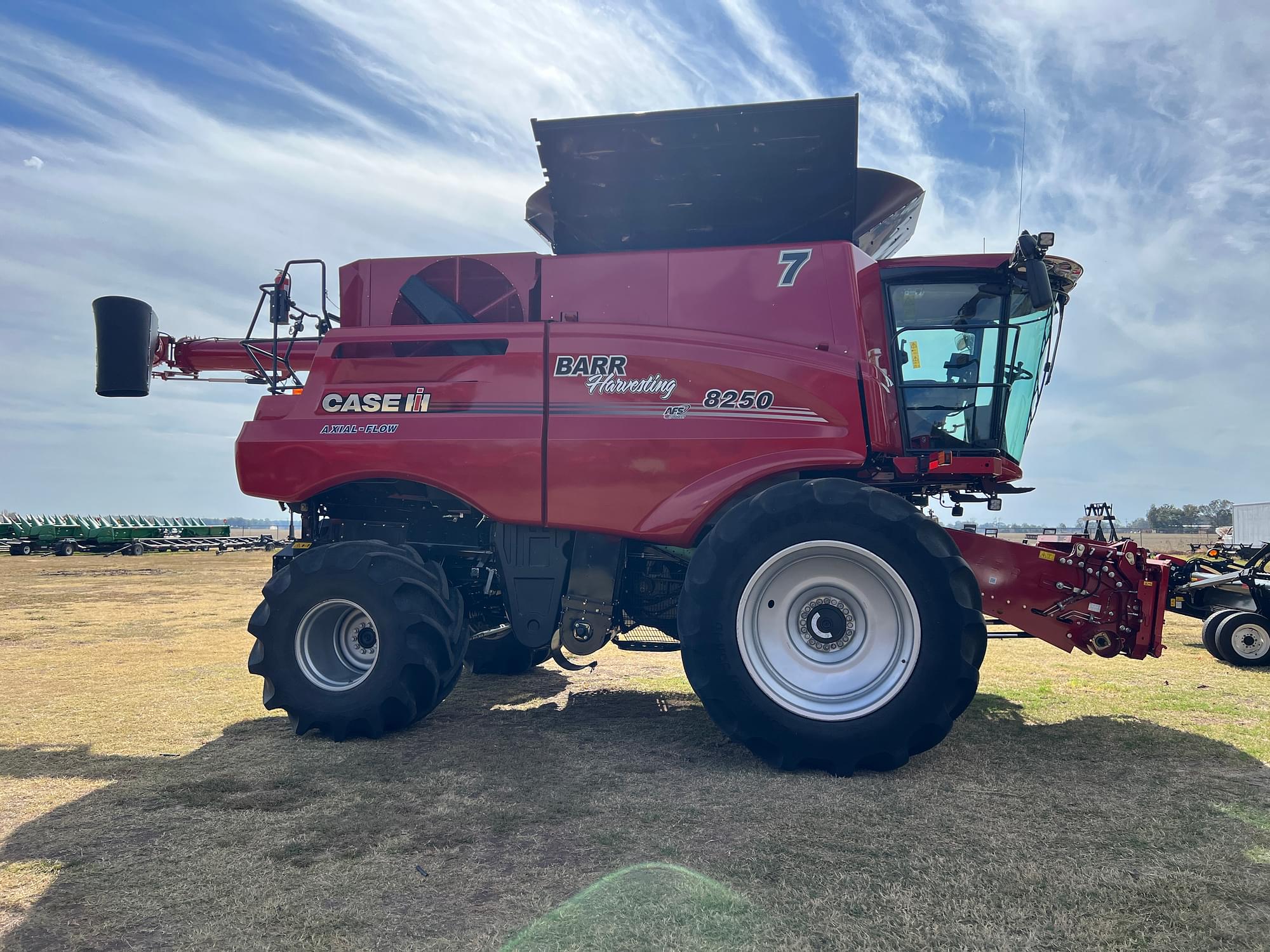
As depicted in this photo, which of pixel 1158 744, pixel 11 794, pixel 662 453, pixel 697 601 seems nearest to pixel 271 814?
pixel 11 794

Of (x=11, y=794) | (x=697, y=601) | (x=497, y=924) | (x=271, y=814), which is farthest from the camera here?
(x=697, y=601)

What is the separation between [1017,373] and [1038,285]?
1.03m

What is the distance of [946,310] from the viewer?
5.64 meters

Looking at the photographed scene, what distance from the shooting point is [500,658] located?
791 cm

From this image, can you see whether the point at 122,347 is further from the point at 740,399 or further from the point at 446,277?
the point at 740,399

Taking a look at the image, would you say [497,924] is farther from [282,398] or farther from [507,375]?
[282,398]

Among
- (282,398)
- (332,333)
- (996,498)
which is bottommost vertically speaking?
(996,498)

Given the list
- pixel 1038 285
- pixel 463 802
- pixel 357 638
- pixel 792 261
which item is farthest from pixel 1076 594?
pixel 357 638

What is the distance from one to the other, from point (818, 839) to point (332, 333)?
15.7 ft

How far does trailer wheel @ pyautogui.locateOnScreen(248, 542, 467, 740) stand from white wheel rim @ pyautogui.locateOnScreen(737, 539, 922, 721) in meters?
2.10

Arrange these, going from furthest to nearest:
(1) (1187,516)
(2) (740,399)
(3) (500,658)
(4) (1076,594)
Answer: (1) (1187,516) < (3) (500,658) < (4) (1076,594) < (2) (740,399)

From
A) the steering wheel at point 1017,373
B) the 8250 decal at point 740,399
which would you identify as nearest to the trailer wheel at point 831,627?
the 8250 decal at point 740,399

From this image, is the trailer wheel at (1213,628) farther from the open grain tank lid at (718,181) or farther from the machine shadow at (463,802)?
the open grain tank lid at (718,181)

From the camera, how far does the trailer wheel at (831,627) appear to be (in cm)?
458
